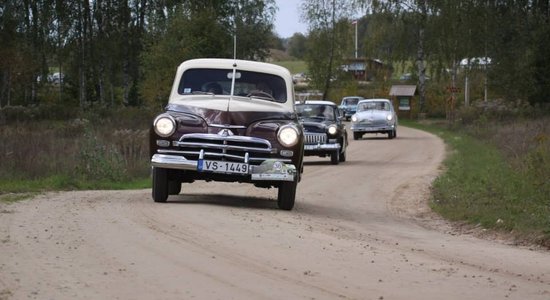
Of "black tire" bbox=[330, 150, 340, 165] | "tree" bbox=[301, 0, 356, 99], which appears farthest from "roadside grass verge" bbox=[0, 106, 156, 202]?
"tree" bbox=[301, 0, 356, 99]

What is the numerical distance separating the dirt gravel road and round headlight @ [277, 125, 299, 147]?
1.01 m

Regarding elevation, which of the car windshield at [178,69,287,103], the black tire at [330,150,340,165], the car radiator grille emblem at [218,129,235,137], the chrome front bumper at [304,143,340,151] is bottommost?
the black tire at [330,150,340,165]

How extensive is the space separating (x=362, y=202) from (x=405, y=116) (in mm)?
55921

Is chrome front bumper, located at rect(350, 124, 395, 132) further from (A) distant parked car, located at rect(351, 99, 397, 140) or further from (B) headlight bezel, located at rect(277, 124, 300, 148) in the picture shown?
(B) headlight bezel, located at rect(277, 124, 300, 148)

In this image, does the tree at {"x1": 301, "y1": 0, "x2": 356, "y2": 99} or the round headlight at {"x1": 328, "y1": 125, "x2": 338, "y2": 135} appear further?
the tree at {"x1": 301, "y1": 0, "x2": 356, "y2": 99}

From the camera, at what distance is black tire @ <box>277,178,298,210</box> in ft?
42.2

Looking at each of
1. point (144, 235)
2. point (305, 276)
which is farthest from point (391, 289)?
point (144, 235)

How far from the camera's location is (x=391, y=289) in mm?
7320

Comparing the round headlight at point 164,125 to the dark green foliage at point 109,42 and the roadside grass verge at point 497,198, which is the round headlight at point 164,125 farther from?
the dark green foliage at point 109,42

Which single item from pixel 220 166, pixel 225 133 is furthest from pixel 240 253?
pixel 225 133

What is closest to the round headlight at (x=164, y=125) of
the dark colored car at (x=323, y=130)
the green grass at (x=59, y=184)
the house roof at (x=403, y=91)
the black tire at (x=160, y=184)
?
→ the black tire at (x=160, y=184)

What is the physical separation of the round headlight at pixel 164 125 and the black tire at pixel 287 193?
70.0 inches

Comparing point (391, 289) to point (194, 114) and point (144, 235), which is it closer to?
point (144, 235)

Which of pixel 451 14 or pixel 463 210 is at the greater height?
pixel 451 14
